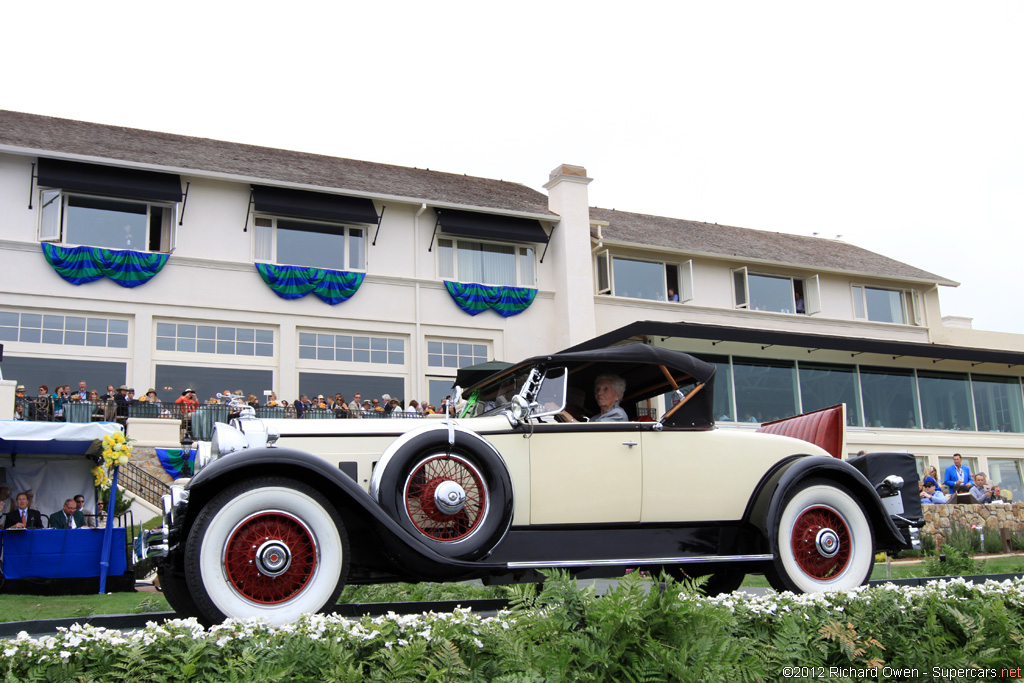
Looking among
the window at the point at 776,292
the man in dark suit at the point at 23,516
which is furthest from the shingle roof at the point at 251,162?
the man in dark suit at the point at 23,516

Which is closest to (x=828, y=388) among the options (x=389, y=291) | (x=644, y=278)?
(x=644, y=278)

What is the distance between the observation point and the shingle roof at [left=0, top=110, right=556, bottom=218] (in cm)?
2325

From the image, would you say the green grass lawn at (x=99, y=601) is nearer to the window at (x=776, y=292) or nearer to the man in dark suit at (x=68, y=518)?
the man in dark suit at (x=68, y=518)

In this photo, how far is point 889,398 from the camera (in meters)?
28.6

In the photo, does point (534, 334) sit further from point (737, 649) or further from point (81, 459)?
point (737, 649)

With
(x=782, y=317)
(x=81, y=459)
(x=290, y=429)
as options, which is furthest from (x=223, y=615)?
(x=782, y=317)

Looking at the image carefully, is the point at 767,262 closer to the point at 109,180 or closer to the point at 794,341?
the point at 794,341

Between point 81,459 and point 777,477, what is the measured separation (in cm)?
1291

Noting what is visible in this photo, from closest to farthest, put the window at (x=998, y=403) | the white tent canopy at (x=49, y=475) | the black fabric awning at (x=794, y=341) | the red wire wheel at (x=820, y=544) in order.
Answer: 1. the red wire wheel at (x=820, y=544)
2. the white tent canopy at (x=49, y=475)
3. the black fabric awning at (x=794, y=341)
4. the window at (x=998, y=403)

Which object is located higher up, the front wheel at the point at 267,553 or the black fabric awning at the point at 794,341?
the black fabric awning at the point at 794,341

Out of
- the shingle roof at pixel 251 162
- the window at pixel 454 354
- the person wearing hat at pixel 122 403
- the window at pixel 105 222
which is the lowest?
the person wearing hat at pixel 122 403

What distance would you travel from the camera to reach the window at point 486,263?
26906 millimetres

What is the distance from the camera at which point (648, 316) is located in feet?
95.0

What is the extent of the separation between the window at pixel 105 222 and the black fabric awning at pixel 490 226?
7.69 metres
